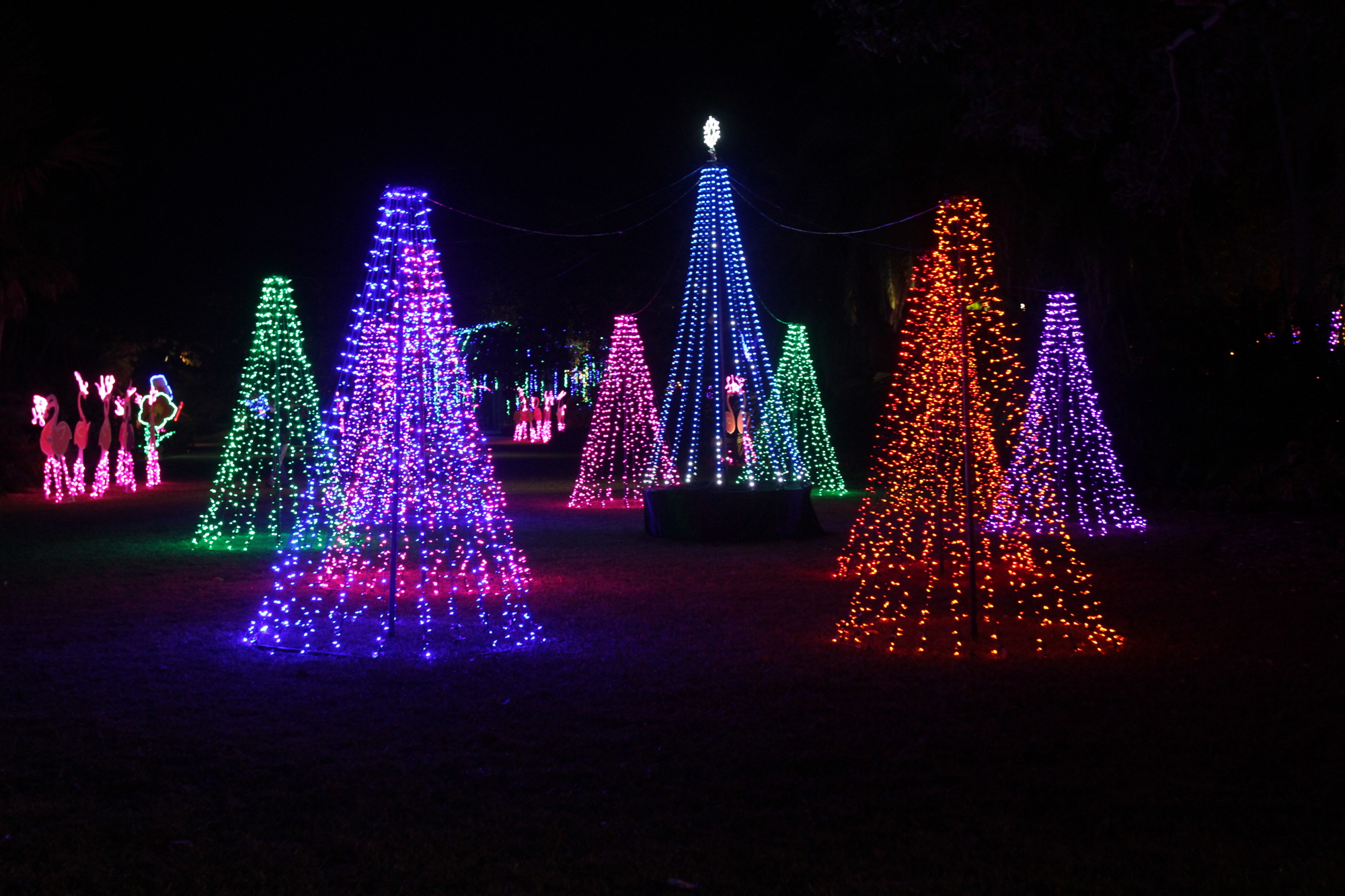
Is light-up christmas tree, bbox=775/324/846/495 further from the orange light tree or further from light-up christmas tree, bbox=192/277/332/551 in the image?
the orange light tree

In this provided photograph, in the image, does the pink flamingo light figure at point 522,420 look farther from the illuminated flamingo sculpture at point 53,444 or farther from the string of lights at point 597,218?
the illuminated flamingo sculpture at point 53,444

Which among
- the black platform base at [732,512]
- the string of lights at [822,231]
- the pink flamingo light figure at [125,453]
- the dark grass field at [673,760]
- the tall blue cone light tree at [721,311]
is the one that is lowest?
the dark grass field at [673,760]

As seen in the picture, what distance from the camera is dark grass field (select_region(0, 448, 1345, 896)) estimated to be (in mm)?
4047

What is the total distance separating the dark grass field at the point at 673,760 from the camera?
405cm

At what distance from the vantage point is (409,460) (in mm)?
8914

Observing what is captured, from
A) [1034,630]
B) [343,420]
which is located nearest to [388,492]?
[343,420]

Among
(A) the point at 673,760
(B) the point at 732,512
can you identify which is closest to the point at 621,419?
(B) the point at 732,512

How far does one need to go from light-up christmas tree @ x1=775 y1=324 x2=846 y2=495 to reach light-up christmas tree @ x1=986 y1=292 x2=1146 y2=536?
7079 mm

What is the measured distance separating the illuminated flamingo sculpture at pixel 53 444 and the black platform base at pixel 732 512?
41.5 feet

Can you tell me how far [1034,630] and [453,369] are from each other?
4977 mm

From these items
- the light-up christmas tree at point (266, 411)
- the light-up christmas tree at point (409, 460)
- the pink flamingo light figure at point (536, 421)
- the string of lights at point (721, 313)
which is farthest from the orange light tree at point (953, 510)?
the pink flamingo light figure at point (536, 421)

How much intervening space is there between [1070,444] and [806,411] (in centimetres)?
868

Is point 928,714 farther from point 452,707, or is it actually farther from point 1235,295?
point 1235,295

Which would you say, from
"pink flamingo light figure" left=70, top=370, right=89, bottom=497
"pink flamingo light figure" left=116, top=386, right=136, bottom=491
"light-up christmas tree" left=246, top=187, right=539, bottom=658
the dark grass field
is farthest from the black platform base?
"pink flamingo light figure" left=116, top=386, right=136, bottom=491
